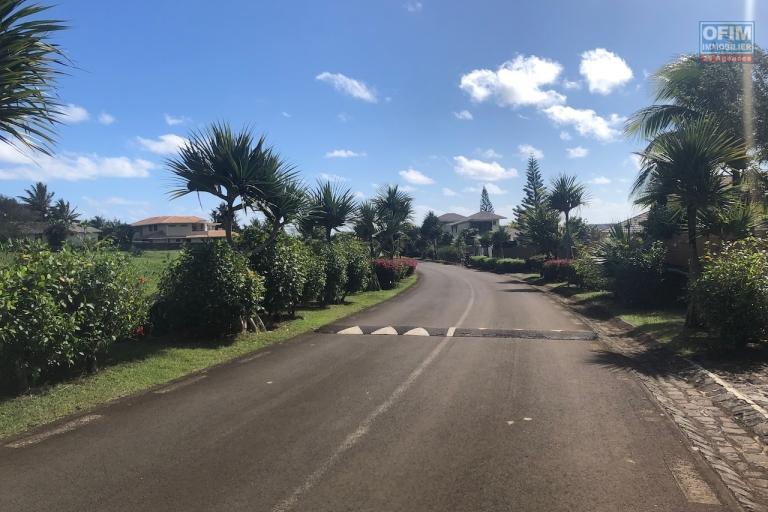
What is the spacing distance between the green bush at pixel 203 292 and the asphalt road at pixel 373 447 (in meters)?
2.24

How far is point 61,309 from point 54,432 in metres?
2.29

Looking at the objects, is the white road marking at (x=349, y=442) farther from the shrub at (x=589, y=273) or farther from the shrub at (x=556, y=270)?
the shrub at (x=556, y=270)

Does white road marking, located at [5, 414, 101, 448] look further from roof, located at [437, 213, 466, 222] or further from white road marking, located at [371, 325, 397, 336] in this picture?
roof, located at [437, 213, 466, 222]

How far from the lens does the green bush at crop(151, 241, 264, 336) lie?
10711 millimetres

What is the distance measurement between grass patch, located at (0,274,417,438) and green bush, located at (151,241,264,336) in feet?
1.86

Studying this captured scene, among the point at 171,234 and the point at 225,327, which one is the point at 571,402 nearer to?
the point at 225,327

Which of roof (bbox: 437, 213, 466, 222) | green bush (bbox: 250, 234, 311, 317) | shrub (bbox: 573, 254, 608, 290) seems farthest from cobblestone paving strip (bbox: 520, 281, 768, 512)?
roof (bbox: 437, 213, 466, 222)

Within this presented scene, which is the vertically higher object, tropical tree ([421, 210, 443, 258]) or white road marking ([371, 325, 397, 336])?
tropical tree ([421, 210, 443, 258])

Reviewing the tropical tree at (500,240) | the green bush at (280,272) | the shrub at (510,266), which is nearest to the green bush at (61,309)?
the green bush at (280,272)

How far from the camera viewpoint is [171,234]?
9788cm

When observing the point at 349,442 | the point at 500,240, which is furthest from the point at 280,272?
the point at 500,240

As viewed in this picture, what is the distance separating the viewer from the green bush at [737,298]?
348 inches

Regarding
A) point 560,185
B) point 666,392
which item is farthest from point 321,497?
point 560,185

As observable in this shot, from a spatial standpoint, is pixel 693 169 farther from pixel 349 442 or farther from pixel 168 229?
pixel 168 229
